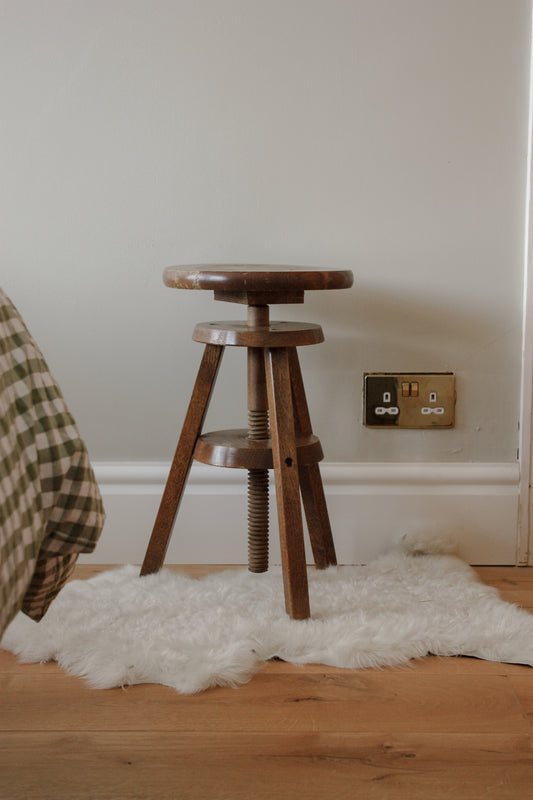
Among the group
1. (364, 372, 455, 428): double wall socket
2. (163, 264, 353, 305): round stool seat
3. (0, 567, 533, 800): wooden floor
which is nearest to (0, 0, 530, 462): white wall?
(364, 372, 455, 428): double wall socket

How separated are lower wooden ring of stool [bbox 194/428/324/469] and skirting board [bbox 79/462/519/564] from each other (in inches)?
7.9

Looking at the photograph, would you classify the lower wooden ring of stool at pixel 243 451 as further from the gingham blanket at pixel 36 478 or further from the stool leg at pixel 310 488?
the gingham blanket at pixel 36 478

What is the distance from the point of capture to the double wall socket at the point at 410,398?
1.55m

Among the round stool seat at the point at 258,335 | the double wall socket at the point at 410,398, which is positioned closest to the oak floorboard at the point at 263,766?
the round stool seat at the point at 258,335

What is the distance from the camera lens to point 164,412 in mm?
1578

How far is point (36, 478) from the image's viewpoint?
30.2 inches

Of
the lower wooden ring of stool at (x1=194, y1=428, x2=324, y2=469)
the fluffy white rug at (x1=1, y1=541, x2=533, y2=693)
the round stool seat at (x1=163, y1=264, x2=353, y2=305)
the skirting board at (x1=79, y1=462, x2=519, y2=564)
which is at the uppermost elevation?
the round stool seat at (x1=163, y1=264, x2=353, y2=305)

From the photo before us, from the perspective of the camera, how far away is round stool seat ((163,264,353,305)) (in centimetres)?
121

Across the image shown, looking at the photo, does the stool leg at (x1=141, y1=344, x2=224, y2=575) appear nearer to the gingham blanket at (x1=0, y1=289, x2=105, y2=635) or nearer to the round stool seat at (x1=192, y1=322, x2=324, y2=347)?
the round stool seat at (x1=192, y1=322, x2=324, y2=347)

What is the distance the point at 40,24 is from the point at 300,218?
57 centimetres

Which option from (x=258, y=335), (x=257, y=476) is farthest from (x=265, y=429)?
(x=258, y=335)

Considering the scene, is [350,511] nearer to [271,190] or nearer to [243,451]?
[243,451]

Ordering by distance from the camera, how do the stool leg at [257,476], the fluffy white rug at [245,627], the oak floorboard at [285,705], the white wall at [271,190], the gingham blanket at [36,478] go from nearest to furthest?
the gingham blanket at [36,478] → the oak floorboard at [285,705] → the fluffy white rug at [245,627] → the stool leg at [257,476] → the white wall at [271,190]

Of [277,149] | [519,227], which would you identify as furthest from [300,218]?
[519,227]
